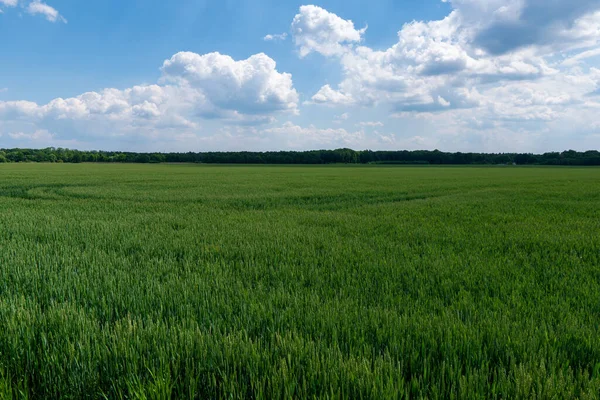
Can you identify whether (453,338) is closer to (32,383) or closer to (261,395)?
(261,395)

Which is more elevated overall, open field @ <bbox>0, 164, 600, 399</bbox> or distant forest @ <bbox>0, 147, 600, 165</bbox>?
distant forest @ <bbox>0, 147, 600, 165</bbox>

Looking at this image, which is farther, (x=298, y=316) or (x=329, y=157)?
(x=329, y=157)

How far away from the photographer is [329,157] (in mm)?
143625

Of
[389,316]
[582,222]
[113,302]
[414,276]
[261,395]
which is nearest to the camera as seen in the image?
[261,395]

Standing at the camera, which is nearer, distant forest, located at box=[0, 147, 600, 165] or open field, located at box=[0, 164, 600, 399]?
open field, located at box=[0, 164, 600, 399]

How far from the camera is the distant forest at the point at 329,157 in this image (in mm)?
136500

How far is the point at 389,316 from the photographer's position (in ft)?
12.5

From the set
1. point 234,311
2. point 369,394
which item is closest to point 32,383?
point 234,311

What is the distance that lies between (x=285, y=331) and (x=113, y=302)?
2.28 meters

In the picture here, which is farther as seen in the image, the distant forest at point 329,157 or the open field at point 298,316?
the distant forest at point 329,157

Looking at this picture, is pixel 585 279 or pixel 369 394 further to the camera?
pixel 585 279

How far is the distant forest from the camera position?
448 ft

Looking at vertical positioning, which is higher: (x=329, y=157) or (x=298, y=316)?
(x=329, y=157)

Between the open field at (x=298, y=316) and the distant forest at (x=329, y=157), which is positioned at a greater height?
the distant forest at (x=329, y=157)
